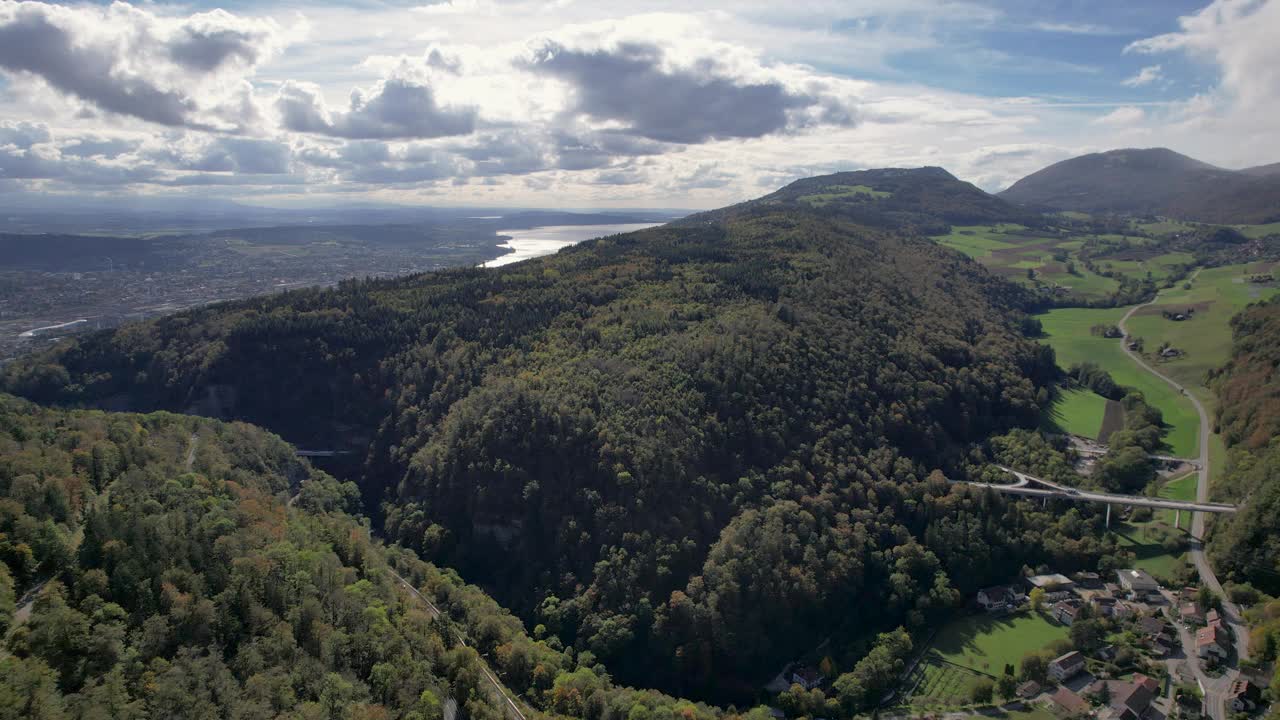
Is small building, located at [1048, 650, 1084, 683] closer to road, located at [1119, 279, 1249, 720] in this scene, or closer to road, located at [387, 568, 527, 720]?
road, located at [1119, 279, 1249, 720]

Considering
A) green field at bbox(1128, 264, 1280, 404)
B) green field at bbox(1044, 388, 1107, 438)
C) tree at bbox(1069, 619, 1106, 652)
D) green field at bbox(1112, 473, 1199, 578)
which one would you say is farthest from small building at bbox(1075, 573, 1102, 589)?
green field at bbox(1128, 264, 1280, 404)

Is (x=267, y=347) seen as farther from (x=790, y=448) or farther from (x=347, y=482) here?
(x=790, y=448)

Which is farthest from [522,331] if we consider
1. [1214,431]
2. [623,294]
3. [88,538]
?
[1214,431]

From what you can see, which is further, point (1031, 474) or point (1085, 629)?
point (1031, 474)

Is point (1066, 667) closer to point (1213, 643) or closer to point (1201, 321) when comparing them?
point (1213, 643)

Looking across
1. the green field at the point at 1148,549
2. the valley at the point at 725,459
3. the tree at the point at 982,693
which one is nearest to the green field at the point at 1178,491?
the valley at the point at 725,459

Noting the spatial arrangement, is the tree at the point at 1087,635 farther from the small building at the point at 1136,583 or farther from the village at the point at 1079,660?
the small building at the point at 1136,583
